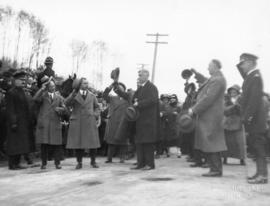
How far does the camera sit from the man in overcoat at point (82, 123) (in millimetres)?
8703

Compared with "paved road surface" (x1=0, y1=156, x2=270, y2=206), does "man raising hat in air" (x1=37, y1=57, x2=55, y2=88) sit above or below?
above

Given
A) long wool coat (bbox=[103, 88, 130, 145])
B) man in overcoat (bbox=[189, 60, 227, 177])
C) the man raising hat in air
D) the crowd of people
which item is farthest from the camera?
long wool coat (bbox=[103, 88, 130, 145])

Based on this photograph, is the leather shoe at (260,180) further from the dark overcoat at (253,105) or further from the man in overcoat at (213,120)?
the man in overcoat at (213,120)

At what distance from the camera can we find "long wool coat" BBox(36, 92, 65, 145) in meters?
8.77

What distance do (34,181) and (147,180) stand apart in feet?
5.61

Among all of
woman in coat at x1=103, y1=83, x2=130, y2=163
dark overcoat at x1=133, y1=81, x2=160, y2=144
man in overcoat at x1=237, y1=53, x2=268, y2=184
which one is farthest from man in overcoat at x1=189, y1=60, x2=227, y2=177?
woman in coat at x1=103, y1=83, x2=130, y2=163

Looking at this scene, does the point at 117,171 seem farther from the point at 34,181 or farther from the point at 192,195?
the point at 192,195

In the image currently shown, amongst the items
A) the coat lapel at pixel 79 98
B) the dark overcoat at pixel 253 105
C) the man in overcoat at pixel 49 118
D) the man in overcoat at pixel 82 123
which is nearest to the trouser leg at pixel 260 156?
the dark overcoat at pixel 253 105

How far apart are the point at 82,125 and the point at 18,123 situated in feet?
4.09

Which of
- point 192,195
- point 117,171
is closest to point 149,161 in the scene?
point 117,171

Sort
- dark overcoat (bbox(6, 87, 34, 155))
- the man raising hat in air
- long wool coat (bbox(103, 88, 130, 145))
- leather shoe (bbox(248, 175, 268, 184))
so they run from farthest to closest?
long wool coat (bbox(103, 88, 130, 145)) < the man raising hat in air < dark overcoat (bbox(6, 87, 34, 155)) < leather shoe (bbox(248, 175, 268, 184))

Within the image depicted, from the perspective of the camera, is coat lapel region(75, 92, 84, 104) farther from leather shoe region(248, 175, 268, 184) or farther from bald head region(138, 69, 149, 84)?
leather shoe region(248, 175, 268, 184)

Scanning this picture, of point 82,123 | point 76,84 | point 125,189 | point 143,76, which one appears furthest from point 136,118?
point 125,189

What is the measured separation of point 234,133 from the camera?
416 inches
